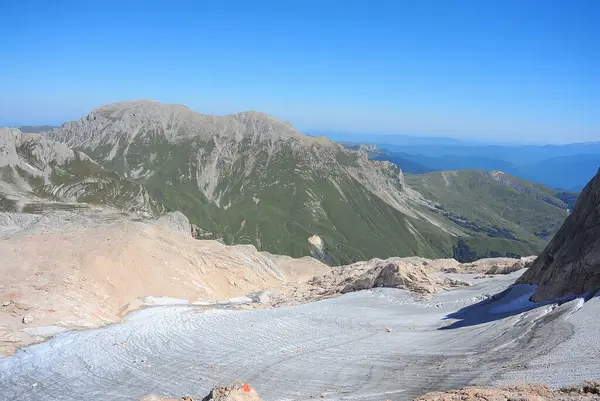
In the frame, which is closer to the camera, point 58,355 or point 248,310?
point 58,355

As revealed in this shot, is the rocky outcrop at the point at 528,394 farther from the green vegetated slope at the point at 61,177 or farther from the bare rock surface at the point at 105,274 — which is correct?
the green vegetated slope at the point at 61,177

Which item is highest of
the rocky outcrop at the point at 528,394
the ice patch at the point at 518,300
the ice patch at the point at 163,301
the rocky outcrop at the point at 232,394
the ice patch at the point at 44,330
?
the rocky outcrop at the point at 528,394

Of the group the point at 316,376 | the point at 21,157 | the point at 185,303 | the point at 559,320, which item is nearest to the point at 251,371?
the point at 316,376

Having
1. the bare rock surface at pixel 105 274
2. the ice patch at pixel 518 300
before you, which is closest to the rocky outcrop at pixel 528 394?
the ice patch at pixel 518 300

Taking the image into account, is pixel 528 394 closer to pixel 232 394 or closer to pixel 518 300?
pixel 232 394

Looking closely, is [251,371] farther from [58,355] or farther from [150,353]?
[58,355]

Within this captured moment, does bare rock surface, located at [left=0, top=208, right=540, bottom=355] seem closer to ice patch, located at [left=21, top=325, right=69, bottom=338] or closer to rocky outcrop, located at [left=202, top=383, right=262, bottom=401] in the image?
ice patch, located at [left=21, top=325, right=69, bottom=338]

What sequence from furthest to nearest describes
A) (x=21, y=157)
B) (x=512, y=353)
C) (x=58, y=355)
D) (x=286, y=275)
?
(x=21, y=157) → (x=286, y=275) → (x=58, y=355) → (x=512, y=353)
